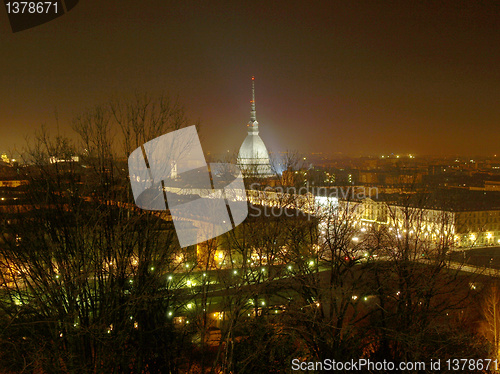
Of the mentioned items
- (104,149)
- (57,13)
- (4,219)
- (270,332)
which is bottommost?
(270,332)

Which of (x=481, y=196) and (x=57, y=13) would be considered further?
(x=481, y=196)

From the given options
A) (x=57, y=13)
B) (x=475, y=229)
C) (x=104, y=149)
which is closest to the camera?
(x=57, y=13)

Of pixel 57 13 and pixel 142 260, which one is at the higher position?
pixel 57 13

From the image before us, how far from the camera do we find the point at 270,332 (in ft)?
16.2

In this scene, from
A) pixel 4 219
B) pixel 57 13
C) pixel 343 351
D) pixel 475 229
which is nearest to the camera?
pixel 57 13

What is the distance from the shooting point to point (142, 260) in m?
4.91

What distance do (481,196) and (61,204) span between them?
30.6m

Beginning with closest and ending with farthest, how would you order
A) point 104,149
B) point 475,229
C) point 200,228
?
point 104,149 → point 200,228 → point 475,229

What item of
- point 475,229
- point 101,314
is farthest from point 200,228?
point 475,229

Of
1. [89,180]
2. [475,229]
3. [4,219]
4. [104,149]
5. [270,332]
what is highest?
[104,149]

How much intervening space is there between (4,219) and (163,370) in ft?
7.95

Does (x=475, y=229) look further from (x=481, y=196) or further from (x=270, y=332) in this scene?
(x=270, y=332)

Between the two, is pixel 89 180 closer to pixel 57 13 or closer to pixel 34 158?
pixel 34 158

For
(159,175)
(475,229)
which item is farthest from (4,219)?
(475,229)
